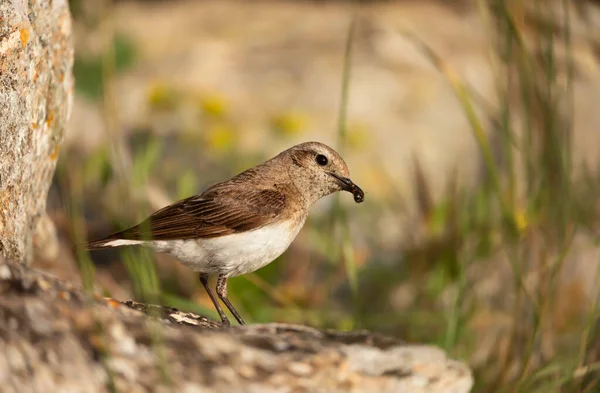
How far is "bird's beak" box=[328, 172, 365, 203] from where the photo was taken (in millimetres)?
5586

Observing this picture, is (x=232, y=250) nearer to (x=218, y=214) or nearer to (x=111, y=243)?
(x=218, y=214)

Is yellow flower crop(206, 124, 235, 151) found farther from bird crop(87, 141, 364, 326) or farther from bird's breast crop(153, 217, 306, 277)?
bird's breast crop(153, 217, 306, 277)

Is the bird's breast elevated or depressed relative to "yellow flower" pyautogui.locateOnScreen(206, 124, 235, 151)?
depressed

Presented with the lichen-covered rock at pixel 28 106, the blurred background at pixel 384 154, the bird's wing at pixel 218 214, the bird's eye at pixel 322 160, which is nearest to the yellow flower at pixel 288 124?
the blurred background at pixel 384 154

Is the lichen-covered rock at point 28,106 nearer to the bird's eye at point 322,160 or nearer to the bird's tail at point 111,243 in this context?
the bird's tail at point 111,243

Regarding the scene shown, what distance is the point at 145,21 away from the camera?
13945 mm

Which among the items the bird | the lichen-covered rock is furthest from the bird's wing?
the lichen-covered rock

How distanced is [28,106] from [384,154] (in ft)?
23.7

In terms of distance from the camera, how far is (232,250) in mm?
5266

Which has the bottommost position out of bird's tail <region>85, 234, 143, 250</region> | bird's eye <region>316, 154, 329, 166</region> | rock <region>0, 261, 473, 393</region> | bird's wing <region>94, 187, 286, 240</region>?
rock <region>0, 261, 473, 393</region>

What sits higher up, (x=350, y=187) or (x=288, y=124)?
(x=288, y=124)

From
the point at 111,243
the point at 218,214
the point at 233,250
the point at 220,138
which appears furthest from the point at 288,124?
the point at 111,243

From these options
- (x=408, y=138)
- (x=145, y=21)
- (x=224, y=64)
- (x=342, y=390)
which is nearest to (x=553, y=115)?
(x=342, y=390)

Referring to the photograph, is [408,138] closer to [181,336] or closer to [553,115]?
[553,115]
